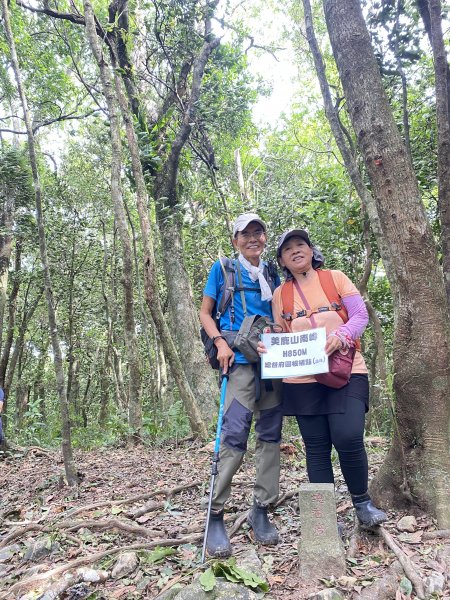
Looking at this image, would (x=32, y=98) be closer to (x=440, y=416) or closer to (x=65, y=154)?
(x=65, y=154)

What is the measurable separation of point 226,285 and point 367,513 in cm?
187

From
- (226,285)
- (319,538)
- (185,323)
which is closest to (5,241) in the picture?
(185,323)

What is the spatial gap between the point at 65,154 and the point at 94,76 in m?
3.51

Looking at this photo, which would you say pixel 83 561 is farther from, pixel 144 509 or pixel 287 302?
pixel 287 302

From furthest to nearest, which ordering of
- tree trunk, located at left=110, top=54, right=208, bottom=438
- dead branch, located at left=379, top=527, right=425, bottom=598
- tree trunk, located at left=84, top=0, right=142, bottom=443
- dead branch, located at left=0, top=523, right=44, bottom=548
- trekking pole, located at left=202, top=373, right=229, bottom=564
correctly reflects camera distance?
tree trunk, located at left=110, top=54, right=208, bottom=438
tree trunk, located at left=84, top=0, right=142, bottom=443
dead branch, located at left=0, top=523, right=44, bottom=548
trekking pole, located at left=202, top=373, right=229, bottom=564
dead branch, located at left=379, top=527, right=425, bottom=598

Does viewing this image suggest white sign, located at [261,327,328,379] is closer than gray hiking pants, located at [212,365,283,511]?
Yes

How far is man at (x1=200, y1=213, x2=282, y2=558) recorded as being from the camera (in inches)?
132

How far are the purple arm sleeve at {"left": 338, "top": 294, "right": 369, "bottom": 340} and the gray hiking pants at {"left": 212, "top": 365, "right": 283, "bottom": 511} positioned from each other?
0.74 metres

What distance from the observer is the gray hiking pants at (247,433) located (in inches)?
132

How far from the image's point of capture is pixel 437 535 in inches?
123

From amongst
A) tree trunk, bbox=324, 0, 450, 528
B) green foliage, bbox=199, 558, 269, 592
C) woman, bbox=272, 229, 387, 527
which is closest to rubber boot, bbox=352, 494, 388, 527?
woman, bbox=272, 229, 387, 527

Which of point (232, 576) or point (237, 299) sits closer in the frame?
point (232, 576)

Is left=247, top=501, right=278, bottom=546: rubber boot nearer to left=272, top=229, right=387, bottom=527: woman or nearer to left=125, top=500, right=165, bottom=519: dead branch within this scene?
left=272, top=229, right=387, bottom=527: woman

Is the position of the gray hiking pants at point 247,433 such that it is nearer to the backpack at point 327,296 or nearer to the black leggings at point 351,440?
the black leggings at point 351,440
